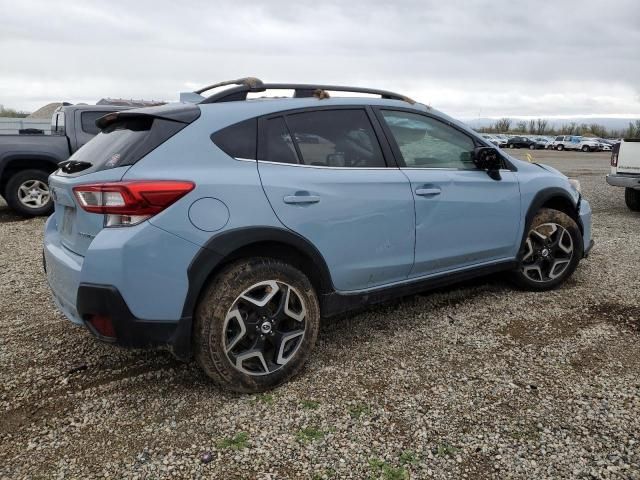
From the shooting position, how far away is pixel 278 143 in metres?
2.89

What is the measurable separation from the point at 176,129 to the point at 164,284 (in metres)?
0.81

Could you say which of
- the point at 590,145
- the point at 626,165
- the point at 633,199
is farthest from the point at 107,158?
the point at 590,145

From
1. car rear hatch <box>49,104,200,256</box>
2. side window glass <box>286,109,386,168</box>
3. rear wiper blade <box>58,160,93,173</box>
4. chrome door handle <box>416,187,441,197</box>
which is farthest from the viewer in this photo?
chrome door handle <box>416,187,441,197</box>

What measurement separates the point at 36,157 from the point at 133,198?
6.55m

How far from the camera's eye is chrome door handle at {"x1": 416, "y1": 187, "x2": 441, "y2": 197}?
3.32 metres

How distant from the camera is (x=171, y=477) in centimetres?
220

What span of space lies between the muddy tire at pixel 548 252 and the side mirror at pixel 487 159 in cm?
69

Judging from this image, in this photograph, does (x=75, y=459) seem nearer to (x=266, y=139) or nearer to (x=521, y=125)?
(x=266, y=139)

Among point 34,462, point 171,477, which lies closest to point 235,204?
point 171,477

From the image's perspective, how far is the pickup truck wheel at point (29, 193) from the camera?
7.88 m

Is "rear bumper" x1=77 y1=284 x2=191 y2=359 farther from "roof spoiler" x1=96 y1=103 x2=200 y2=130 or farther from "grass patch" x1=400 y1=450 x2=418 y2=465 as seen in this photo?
"grass patch" x1=400 y1=450 x2=418 y2=465

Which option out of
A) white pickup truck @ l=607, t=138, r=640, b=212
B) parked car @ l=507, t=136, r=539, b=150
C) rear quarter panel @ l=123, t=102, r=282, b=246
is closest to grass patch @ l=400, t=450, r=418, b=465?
rear quarter panel @ l=123, t=102, r=282, b=246

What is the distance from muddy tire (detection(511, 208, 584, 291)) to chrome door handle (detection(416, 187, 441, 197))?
1.21m

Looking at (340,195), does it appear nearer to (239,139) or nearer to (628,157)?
(239,139)
